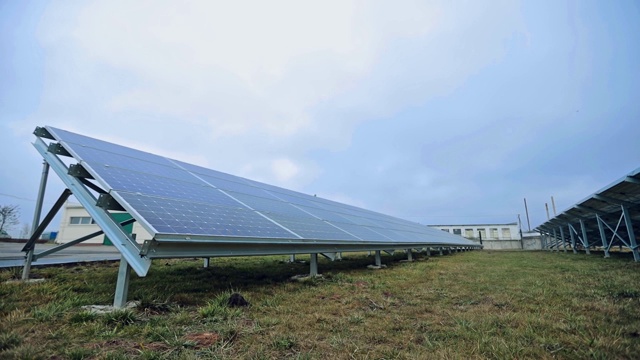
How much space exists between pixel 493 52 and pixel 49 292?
19.7 meters

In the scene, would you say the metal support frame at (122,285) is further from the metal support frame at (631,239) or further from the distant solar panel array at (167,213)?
the metal support frame at (631,239)

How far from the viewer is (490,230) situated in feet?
209

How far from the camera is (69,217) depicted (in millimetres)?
31281

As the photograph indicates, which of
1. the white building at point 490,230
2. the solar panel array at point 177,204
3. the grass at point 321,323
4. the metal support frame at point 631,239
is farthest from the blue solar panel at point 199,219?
the white building at point 490,230

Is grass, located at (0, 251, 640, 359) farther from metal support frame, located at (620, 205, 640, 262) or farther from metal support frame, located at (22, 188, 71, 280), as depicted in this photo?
metal support frame, located at (620, 205, 640, 262)

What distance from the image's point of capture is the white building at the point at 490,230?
61.9 meters

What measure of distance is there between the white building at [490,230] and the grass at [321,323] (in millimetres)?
64772

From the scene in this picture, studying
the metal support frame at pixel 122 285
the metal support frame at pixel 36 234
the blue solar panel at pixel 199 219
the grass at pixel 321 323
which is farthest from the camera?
the metal support frame at pixel 36 234

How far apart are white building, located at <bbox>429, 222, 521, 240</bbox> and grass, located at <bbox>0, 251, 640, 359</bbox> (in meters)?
64.8

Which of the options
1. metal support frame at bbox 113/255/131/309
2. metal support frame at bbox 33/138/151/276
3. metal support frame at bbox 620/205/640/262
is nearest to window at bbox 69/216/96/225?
metal support frame at bbox 33/138/151/276

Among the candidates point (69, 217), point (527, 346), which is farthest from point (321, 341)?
point (69, 217)

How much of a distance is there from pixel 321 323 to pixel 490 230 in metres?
72.0

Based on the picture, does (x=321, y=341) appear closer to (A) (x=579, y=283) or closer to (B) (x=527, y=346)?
(B) (x=527, y=346)

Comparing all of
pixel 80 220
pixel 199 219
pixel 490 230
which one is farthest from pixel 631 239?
pixel 490 230
